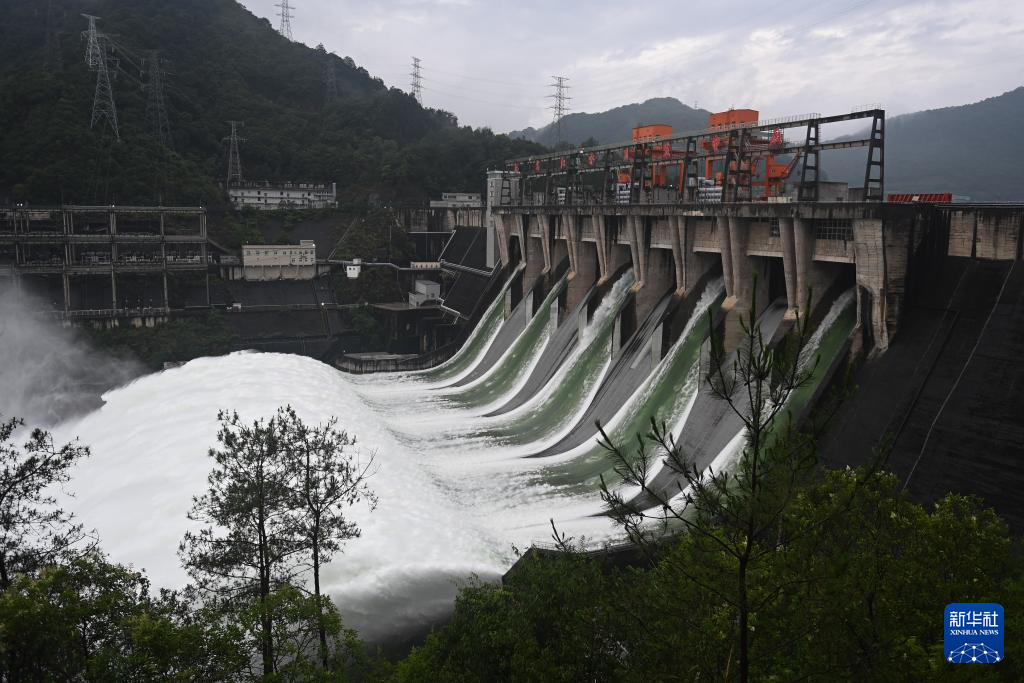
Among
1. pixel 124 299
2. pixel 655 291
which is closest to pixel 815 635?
pixel 655 291

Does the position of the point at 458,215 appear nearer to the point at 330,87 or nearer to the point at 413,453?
the point at 413,453

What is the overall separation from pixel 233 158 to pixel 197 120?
22.0 feet

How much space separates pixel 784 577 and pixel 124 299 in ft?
161

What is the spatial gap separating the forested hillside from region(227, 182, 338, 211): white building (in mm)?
1733

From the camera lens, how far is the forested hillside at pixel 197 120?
53.9 metres


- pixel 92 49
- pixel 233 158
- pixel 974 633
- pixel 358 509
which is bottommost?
pixel 358 509

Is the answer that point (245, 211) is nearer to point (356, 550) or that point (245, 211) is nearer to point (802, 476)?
point (356, 550)

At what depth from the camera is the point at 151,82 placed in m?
71.8

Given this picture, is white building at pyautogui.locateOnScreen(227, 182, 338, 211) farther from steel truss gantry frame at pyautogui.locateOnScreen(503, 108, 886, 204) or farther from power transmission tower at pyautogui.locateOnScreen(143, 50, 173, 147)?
steel truss gantry frame at pyautogui.locateOnScreen(503, 108, 886, 204)

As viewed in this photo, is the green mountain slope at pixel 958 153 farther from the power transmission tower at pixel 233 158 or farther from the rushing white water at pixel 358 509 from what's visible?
the rushing white water at pixel 358 509

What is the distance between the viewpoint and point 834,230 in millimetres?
19766

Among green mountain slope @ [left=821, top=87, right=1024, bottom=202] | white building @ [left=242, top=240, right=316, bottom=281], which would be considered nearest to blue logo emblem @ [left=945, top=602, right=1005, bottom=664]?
white building @ [left=242, top=240, right=316, bottom=281]

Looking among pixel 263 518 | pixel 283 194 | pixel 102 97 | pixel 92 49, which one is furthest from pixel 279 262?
pixel 263 518

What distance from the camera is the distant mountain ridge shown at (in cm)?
15375
